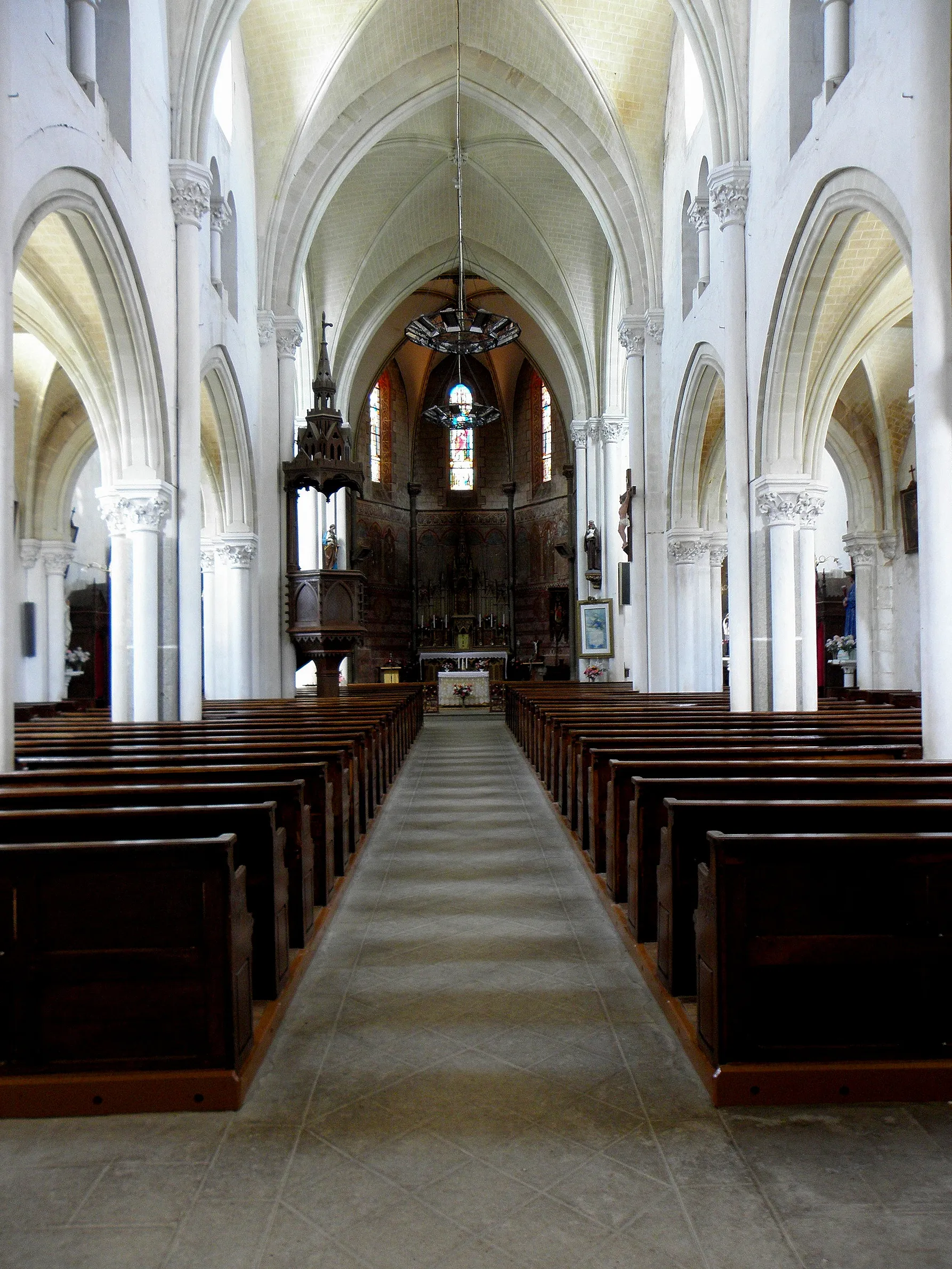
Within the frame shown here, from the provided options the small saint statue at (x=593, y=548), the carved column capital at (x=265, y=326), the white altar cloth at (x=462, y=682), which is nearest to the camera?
the carved column capital at (x=265, y=326)

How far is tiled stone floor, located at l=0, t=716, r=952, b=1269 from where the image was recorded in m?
2.46

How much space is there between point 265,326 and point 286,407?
1.47m

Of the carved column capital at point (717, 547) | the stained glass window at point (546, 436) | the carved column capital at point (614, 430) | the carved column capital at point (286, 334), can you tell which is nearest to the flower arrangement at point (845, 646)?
the carved column capital at point (717, 547)

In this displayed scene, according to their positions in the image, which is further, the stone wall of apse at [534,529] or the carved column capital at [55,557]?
the stone wall of apse at [534,529]

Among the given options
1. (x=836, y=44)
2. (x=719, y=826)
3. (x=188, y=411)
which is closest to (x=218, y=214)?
(x=188, y=411)

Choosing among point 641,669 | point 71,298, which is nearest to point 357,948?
point 71,298

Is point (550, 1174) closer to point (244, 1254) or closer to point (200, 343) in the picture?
point (244, 1254)

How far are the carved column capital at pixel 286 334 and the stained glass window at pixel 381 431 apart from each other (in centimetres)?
1461

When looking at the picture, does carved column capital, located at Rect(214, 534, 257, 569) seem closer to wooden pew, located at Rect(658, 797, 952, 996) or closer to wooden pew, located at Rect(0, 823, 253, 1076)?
wooden pew, located at Rect(658, 797, 952, 996)

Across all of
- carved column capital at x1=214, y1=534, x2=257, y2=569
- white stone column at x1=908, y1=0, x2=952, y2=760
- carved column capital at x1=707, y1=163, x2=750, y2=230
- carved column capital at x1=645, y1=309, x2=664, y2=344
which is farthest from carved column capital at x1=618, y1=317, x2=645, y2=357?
white stone column at x1=908, y1=0, x2=952, y2=760

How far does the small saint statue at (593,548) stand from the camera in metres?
25.7

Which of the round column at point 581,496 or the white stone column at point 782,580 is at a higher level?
the round column at point 581,496

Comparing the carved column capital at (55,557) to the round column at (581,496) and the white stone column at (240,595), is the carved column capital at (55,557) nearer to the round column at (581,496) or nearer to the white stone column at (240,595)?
the white stone column at (240,595)

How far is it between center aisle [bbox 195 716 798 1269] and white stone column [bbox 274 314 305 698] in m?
12.8
